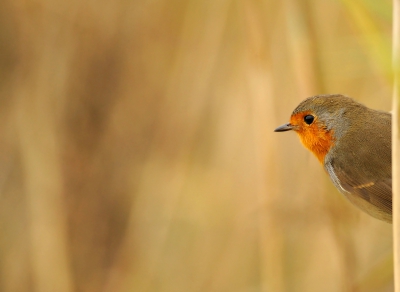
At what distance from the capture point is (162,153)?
3029mm

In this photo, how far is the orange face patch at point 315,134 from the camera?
2.24m

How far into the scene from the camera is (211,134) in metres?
3.16

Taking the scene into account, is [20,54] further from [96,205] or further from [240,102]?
[240,102]

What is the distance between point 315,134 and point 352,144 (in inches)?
6.2

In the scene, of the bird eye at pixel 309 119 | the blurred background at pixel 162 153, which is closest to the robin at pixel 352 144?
the bird eye at pixel 309 119

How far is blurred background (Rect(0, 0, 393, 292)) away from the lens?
2.60 meters

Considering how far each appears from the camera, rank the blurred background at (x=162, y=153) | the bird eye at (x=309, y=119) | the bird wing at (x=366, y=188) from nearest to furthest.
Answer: the bird wing at (x=366, y=188) < the bird eye at (x=309, y=119) < the blurred background at (x=162, y=153)

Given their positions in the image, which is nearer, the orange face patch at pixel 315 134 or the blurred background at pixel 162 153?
the orange face patch at pixel 315 134

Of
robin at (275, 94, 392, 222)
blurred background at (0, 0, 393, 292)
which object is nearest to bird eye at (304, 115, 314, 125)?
robin at (275, 94, 392, 222)

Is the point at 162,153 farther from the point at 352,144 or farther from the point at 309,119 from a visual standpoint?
the point at 352,144

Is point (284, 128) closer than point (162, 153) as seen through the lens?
Yes

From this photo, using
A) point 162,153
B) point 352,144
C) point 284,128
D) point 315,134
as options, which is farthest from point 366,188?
point 162,153

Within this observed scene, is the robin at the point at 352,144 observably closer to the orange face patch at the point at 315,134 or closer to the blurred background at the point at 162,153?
the orange face patch at the point at 315,134

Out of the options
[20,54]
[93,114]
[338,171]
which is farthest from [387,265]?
[20,54]
